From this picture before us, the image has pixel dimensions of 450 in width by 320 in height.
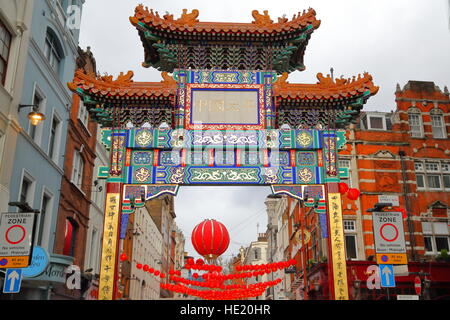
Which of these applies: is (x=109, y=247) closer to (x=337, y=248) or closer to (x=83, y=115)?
(x=337, y=248)

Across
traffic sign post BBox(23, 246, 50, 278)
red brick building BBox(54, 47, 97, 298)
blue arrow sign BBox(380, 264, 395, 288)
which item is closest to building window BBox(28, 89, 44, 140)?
red brick building BBox(54, 47, 97, 298)

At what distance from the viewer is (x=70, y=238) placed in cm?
2194

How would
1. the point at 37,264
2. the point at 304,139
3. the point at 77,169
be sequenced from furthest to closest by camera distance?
the point at 77,169
the point at 37,264
the point at 304,139

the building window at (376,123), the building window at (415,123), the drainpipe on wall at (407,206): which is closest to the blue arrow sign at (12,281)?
the drainpipe on wall at (407,206)

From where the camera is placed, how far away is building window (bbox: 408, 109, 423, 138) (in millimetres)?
28453

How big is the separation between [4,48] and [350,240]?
64.8ft

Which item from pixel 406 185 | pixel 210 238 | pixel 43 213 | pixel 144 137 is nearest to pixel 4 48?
pixel 144 137

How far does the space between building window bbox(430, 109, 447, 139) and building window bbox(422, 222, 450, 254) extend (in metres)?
5.60

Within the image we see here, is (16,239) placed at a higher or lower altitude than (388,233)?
lower

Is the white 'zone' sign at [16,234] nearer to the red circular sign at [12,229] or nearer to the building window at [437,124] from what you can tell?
the red circular sign at [12,229]

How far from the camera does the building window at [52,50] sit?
63.0 ft
